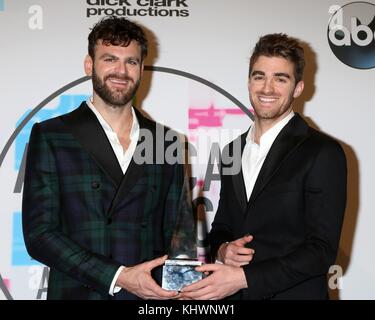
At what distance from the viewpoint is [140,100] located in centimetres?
288

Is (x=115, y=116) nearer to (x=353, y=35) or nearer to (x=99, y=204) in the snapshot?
(x=99, y=204)

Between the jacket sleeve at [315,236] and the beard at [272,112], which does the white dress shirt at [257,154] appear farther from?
the jacket sleeve at [315,236]

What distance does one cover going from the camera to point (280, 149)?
2.13 meters

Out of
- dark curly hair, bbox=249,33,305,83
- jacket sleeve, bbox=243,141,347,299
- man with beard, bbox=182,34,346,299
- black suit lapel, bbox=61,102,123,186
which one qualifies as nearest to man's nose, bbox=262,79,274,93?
man with beard, bbox=182,34,346,299

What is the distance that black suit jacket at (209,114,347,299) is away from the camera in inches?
77.7

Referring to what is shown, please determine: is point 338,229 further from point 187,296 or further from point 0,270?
point 0,270

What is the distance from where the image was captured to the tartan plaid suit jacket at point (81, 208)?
203cm

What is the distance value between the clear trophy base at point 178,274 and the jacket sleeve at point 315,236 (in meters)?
0.18

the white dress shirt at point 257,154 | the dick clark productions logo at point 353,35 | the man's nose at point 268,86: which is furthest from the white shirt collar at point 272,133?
the dick clark productions logo at point 353,35

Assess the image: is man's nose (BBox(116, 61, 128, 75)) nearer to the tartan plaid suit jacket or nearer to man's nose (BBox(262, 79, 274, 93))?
the tartan plaid suit jacket

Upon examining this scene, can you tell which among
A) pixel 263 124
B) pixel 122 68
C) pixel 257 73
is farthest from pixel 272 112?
pixel 122 68

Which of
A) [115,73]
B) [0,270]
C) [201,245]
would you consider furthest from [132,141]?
[0,270]

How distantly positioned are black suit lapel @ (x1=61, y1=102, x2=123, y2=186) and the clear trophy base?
0.37 metres

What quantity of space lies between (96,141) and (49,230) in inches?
14.3
